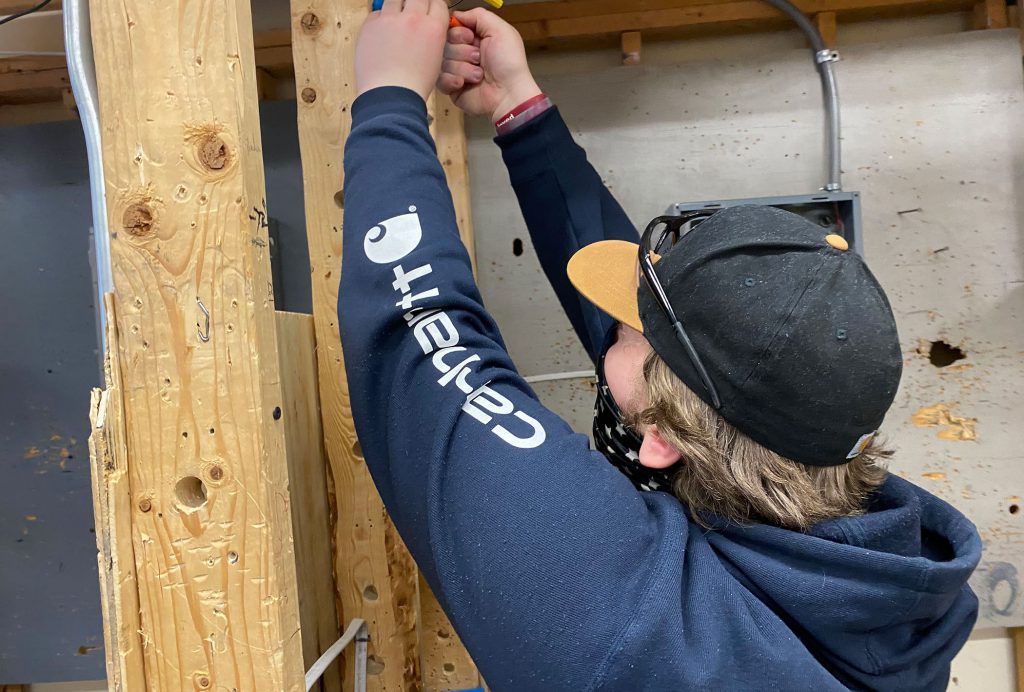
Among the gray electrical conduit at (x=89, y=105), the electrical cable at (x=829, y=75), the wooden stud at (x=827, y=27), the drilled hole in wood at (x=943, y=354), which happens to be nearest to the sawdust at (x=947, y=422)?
the drilled hole in wood at (x=943, y=354)

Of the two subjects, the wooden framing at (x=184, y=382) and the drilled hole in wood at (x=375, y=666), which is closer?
the wooden framing at (x=184, y=382)

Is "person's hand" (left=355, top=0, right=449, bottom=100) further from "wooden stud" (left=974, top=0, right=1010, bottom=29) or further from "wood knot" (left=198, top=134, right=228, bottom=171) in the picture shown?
"wooden stud" (left=974, top=0, right=1010, bottom=29)

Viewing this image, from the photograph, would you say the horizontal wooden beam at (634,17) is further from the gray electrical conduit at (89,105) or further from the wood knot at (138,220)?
the wood knot at (138,220)

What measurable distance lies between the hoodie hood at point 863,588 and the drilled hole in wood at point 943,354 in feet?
3.94

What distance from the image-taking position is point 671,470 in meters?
0.67

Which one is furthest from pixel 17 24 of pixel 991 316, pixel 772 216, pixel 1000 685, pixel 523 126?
pixel 1000 685

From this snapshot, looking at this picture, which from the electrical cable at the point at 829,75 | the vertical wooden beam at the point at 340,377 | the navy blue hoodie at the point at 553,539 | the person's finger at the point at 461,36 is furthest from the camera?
the electrical cable at the point at 829,75

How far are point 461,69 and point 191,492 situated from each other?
0.69 m

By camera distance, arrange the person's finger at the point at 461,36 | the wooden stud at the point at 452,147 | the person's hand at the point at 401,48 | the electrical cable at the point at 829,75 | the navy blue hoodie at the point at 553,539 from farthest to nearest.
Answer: the electrical cable at the point at 829,75
the wooden stud at the point at 452,147
the person's finger at the point at 461,36
the person's hand at the point at 401,48
the navy blue hoodie at the point at 553,539

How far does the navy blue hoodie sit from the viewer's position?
0.50 m

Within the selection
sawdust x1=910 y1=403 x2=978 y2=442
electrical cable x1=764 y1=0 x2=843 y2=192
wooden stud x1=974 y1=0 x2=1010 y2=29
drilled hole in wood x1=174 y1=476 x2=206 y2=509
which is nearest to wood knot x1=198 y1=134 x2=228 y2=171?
drilled hole in wood x1=174 y1=476 x2=206 y2=509

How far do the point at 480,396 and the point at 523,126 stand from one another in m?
0.54

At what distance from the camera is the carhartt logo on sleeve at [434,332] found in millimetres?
573

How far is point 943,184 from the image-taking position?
62.1 inches
